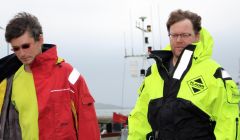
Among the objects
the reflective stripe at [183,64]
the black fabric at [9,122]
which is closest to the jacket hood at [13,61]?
the black fabric at [9,122]

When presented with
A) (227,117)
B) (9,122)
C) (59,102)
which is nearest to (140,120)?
(59,102)

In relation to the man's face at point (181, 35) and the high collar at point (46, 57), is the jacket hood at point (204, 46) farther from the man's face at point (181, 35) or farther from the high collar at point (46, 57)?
the high collar at point (46, 57)

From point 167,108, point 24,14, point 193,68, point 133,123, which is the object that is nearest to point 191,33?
point 193,68

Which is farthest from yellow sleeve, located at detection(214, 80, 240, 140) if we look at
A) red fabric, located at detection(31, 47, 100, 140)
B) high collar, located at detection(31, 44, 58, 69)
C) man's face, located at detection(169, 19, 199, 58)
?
high collar, located at detection(31, 44, 58, 69)

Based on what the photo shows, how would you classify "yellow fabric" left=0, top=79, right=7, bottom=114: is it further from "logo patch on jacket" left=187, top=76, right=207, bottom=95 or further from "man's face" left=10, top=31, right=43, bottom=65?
"logo patch on jacket" left=187, top=76, right=207, bottom=95

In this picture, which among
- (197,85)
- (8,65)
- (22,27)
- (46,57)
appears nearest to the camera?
(197,85)

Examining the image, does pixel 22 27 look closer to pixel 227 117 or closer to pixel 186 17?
pixel 186 17

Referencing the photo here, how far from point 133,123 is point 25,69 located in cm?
103

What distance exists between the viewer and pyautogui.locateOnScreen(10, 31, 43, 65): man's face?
13.2ft

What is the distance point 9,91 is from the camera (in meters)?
4.20

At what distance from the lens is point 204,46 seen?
411 centimetres

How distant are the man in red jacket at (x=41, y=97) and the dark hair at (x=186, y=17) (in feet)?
2.92

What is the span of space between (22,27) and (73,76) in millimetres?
571

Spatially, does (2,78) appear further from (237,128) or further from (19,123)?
(237,128)
